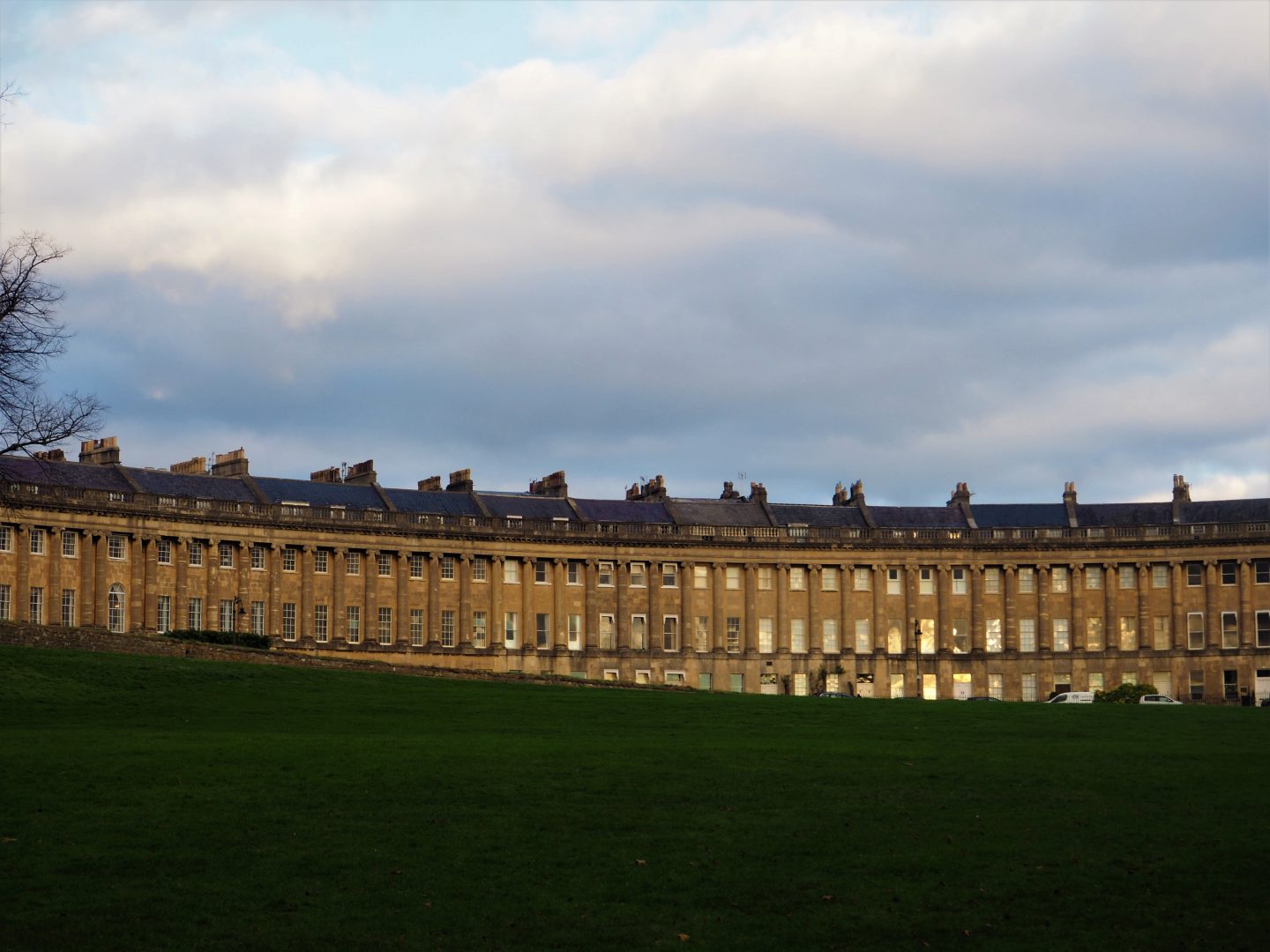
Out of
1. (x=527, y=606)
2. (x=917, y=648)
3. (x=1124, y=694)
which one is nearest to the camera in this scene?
(x=1124, y=694)

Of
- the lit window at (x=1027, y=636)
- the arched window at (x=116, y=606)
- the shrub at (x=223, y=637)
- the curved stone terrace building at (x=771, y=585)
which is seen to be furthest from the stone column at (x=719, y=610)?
the arched window at (x=116, y=606)

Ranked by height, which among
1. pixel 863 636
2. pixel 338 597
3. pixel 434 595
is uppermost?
pixel 434 595

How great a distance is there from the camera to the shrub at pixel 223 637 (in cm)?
7631

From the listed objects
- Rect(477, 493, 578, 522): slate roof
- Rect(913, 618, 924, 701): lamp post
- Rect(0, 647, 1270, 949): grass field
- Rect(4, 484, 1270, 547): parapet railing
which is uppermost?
Rect(477, 493, 578, 522): slate roof

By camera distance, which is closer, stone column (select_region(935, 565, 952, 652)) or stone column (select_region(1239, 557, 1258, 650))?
stone column (select_region(1239, 557, 1258, 650))

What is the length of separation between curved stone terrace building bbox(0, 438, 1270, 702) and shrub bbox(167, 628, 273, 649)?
41.5 ft

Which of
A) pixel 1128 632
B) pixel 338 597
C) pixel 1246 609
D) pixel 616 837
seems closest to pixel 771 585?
pixel 1128 632

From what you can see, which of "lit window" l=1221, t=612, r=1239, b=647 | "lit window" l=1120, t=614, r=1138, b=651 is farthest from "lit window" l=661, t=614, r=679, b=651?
"lit window" l=1221, t=612, r=1239, b=647

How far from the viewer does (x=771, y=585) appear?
105125mm

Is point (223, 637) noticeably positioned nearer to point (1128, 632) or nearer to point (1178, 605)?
point (1128, 632)

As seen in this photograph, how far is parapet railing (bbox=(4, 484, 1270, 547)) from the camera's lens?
91312mm

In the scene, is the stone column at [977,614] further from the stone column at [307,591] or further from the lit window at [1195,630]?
the stone column at [307,591]

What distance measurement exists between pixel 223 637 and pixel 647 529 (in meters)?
31.5

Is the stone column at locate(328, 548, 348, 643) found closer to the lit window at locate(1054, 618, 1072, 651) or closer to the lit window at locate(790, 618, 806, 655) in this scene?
the lit window at locate(790, 618, 806, 655)
